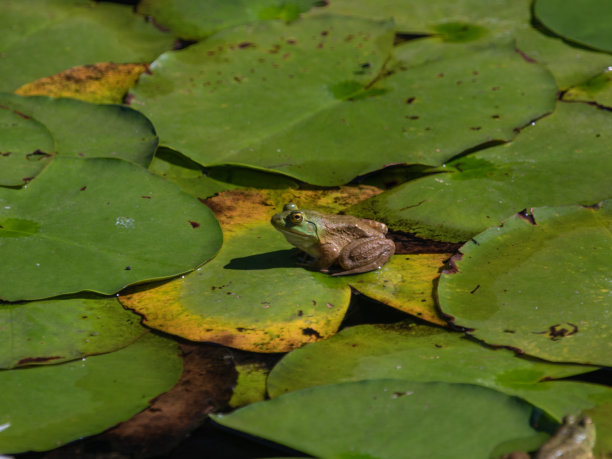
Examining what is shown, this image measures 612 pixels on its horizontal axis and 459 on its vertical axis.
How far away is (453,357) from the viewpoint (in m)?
3.62

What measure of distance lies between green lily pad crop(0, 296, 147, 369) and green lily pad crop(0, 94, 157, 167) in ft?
4.40

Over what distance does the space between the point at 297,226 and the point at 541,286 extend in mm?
1430

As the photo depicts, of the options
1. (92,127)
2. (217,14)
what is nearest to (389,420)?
(92,127)

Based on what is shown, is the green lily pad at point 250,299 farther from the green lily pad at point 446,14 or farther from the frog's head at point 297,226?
the green lily pad at point 446,14

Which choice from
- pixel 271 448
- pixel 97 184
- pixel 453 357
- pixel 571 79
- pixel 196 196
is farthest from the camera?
pixel 571 79

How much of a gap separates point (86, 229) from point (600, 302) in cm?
296

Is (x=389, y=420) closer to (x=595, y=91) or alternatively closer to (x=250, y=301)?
(x=250, y=301)

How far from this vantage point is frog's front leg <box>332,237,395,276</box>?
14.0 feet

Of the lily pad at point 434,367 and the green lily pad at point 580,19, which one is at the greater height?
the green lily pad at point 580,19

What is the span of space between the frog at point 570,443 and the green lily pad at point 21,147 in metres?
3.48

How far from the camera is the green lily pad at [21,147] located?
4.75 metres

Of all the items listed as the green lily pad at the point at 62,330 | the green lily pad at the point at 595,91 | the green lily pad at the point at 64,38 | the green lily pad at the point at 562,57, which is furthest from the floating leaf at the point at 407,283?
the green lily pad at the point at 64,38

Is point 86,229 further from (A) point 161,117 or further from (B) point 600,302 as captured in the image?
(B) point 600,302

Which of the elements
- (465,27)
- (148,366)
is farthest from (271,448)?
(465,27)
